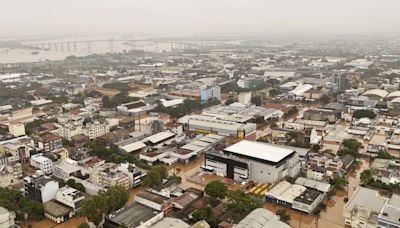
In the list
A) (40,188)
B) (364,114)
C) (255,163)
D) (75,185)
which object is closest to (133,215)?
(75,185)

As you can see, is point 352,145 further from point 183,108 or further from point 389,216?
point 183,108

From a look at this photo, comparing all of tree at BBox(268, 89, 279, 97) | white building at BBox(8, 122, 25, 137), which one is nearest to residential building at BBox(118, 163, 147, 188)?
white building at BBox(8, 122, 25, 137)

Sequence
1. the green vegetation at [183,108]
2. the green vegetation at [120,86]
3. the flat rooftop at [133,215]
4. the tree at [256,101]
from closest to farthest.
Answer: the flat rooftop at [133,215] < the green vegetation at [183,108] < the tree at [256,101] < the green vegetation at [120,86]

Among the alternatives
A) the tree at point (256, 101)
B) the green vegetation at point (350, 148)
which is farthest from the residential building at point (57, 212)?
the tree at point (256, 101)

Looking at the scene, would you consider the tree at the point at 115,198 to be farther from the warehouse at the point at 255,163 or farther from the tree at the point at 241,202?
the warehouse at the point at 255,163

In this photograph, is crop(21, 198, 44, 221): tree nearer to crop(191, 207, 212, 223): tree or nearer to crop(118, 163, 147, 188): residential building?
crop(118, 163, 147, 188): residential building

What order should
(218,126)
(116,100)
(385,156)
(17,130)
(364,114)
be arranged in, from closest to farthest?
(385,156) < (17,130) < (218,126) < (364,114) < (116,100)

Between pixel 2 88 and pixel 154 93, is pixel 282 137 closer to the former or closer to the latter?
pixel 154 93
